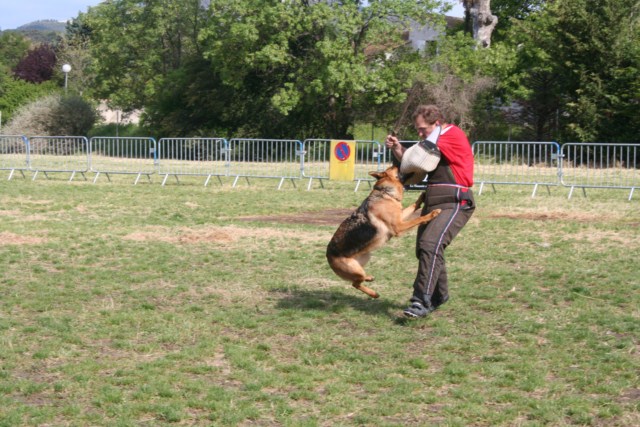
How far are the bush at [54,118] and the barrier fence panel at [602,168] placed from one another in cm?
2759

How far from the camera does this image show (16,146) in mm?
21484

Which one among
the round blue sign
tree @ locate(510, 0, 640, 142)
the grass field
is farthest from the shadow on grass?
tree @ locate(510, 0, 640, 142)

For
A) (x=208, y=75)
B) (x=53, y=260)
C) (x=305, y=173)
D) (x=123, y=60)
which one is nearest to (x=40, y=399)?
(x=53, y=260)

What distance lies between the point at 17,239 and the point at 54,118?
1143 inches

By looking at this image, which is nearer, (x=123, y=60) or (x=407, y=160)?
(x=407, y=160)

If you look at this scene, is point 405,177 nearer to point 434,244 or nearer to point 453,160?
point 453,160

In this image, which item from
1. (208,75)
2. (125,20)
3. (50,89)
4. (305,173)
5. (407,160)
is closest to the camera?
(407,160)

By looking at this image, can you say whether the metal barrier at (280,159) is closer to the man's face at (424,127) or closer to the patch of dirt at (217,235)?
the patch of dirt at (217,235)

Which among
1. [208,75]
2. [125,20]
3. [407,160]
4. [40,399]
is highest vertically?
[125,20]

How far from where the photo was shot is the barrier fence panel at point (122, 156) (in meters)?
20.5

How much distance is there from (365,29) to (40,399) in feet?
86.2

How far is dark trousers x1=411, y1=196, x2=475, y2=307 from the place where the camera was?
21.5ft

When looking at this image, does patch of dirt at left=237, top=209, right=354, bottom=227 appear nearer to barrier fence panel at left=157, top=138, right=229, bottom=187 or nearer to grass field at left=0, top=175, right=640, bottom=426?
grass field at left=0, top=175, right=640, bottom=426

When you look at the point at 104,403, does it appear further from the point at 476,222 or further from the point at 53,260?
the point at 476,222
